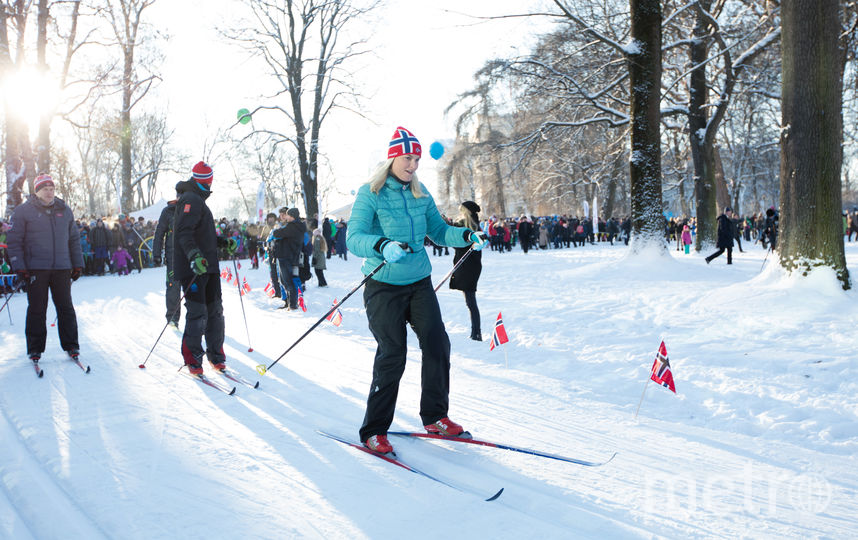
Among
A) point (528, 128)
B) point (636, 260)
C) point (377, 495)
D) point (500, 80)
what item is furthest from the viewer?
point (528, 128)

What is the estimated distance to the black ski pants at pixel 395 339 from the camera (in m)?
3.67

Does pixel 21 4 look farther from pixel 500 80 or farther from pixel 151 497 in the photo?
pixel 151 497

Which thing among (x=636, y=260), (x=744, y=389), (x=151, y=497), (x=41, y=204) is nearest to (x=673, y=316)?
(x=744, y=389)

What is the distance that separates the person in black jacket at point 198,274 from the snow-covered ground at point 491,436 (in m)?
0.37

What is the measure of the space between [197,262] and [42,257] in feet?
7.25

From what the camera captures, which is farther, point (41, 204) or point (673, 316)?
point (673, 316)

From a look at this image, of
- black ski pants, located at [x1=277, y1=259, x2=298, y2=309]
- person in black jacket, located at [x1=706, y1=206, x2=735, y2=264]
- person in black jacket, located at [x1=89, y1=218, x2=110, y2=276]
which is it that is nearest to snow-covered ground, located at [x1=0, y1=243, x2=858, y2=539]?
black ski pants, located at [x1=277, y1=259, x2=298, y2=309]

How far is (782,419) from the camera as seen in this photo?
4.26 metres

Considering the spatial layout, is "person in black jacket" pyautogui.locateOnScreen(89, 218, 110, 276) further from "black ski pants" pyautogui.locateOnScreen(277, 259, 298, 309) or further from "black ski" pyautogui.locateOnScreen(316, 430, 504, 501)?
"black ski" pyautogui.locateOnScreen(316, 430, 504, 501)

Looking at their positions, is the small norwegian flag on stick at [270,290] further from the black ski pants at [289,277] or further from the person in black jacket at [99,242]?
the person in black jacket at [99,242]

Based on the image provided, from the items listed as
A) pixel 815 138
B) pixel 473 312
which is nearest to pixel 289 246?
pixel 473 312

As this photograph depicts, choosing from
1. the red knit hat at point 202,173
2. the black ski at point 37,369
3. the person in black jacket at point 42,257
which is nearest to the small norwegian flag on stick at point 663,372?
the red knit hat at point 202,173

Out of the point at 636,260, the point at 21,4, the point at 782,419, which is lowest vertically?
the point at 782,419

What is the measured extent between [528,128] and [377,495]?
608 inches
